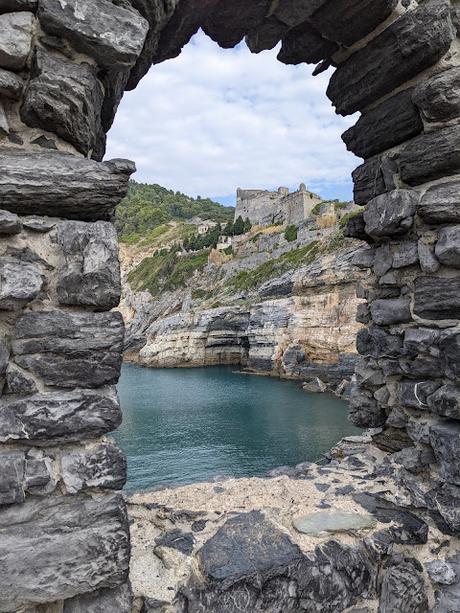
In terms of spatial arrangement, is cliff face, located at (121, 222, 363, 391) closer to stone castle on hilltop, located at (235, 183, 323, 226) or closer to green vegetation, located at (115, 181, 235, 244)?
stone castle on hilltop, located at (235, 183, 323, 226)

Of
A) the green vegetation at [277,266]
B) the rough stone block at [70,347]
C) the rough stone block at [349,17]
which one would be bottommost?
the rough stone block at [70,347]

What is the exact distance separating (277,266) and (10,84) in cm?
4465

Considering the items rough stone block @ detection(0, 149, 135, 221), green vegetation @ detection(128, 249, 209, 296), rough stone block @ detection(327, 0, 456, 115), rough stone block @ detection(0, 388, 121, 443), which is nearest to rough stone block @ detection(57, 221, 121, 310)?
rough stone block @ detection(0, 149, 135, 221)

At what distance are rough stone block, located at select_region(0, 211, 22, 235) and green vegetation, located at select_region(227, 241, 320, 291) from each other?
39082 mm

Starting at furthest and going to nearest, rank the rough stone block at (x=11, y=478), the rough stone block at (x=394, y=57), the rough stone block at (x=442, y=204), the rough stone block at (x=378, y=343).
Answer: the rough stone block at (x=378, y=343) < the rough stone block at (x=394, y=57) < the rough stone block at (x=442, y=204) < the rough stone block at (x=11, y=478)

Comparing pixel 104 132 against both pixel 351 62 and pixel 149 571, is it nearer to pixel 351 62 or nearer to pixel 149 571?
pixel 351 62

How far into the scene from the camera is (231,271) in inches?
2291

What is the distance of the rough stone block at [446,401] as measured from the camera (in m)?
3.34

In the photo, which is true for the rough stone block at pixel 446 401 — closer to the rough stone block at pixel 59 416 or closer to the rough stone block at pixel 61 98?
the rough stone block at pixel 59 416

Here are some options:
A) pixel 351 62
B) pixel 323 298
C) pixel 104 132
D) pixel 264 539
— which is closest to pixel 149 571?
pixel 264 539

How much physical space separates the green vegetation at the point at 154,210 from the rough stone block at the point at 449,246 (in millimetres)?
94176

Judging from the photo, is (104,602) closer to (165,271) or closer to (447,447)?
(447,447)

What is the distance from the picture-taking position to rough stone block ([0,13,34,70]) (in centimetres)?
223

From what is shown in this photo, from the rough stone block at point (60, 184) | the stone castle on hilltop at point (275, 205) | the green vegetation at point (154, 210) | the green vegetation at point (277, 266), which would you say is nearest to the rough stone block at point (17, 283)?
the rough stone block at point (60, 184)
